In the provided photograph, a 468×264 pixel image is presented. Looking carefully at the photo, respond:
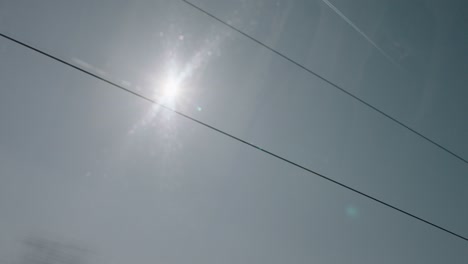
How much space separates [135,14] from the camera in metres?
1.29

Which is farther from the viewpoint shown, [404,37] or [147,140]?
[404,37]

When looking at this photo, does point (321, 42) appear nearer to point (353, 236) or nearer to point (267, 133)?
point (267, 133)

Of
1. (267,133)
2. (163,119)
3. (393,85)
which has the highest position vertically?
(393,85)

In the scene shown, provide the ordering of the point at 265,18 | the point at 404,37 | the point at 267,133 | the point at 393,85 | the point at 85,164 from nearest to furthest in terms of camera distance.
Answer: the point at 85,164 → the point at 267,133 → the point at 265,18 → the point at 393,85 → the point at 404,37

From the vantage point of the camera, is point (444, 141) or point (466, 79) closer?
point (444, 141)

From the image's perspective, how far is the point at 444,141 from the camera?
217 centimetres

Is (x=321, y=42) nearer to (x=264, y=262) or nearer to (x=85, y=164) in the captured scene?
(x=264, y=262)

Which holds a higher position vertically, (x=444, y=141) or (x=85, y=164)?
(x=444, y=141)

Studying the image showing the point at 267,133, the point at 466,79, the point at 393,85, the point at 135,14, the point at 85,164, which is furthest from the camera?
the point at 466,79

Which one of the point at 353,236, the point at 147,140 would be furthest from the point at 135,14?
the point at 353,236

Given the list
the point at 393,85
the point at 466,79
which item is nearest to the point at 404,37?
the point at 393,85

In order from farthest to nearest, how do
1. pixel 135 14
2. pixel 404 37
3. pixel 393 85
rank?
pixel 404 37
pixel 393 85
pixel 135 14

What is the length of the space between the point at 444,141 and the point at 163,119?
188 cm

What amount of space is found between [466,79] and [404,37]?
27.9 inches
